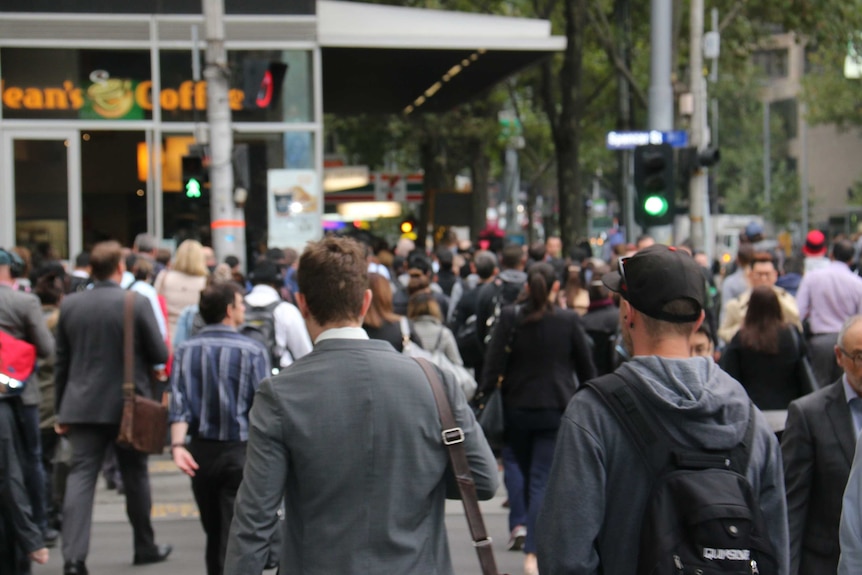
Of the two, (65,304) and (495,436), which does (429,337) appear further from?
(65,304)

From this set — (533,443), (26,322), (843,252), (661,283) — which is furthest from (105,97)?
(661,283)

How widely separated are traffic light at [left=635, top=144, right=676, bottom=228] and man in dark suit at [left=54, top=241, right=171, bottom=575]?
6.85 m

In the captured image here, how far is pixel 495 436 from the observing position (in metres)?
8.13

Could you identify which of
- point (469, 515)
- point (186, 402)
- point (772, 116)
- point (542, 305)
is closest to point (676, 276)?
point (469, 515)

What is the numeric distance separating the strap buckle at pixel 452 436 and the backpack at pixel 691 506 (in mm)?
651

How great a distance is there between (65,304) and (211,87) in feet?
19.9

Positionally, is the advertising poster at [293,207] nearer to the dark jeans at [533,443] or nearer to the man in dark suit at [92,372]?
the dark jeans at [533,443]

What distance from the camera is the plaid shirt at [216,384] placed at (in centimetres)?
649

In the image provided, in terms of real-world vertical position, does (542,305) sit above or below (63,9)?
below

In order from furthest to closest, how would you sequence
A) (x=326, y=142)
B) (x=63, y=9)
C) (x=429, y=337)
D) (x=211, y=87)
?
(x=326, y=142) → (x=63, y=9) → (x=211, y=87) → (x=429, y=337)

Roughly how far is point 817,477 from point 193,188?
10.9 m

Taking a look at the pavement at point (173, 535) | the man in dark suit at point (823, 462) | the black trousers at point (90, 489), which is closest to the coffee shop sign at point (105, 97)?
the pavement at point (173, 535)

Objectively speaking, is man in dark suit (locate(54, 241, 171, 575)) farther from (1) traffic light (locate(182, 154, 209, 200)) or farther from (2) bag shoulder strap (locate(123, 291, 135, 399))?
(1) traffic light (locate(182, 154, 209, 200))

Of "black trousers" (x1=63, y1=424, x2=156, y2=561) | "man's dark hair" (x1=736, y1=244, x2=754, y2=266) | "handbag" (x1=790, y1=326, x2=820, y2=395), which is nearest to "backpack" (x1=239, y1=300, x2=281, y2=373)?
"black trousers" (x1=63, y1=424, x2=156, y2=561)
